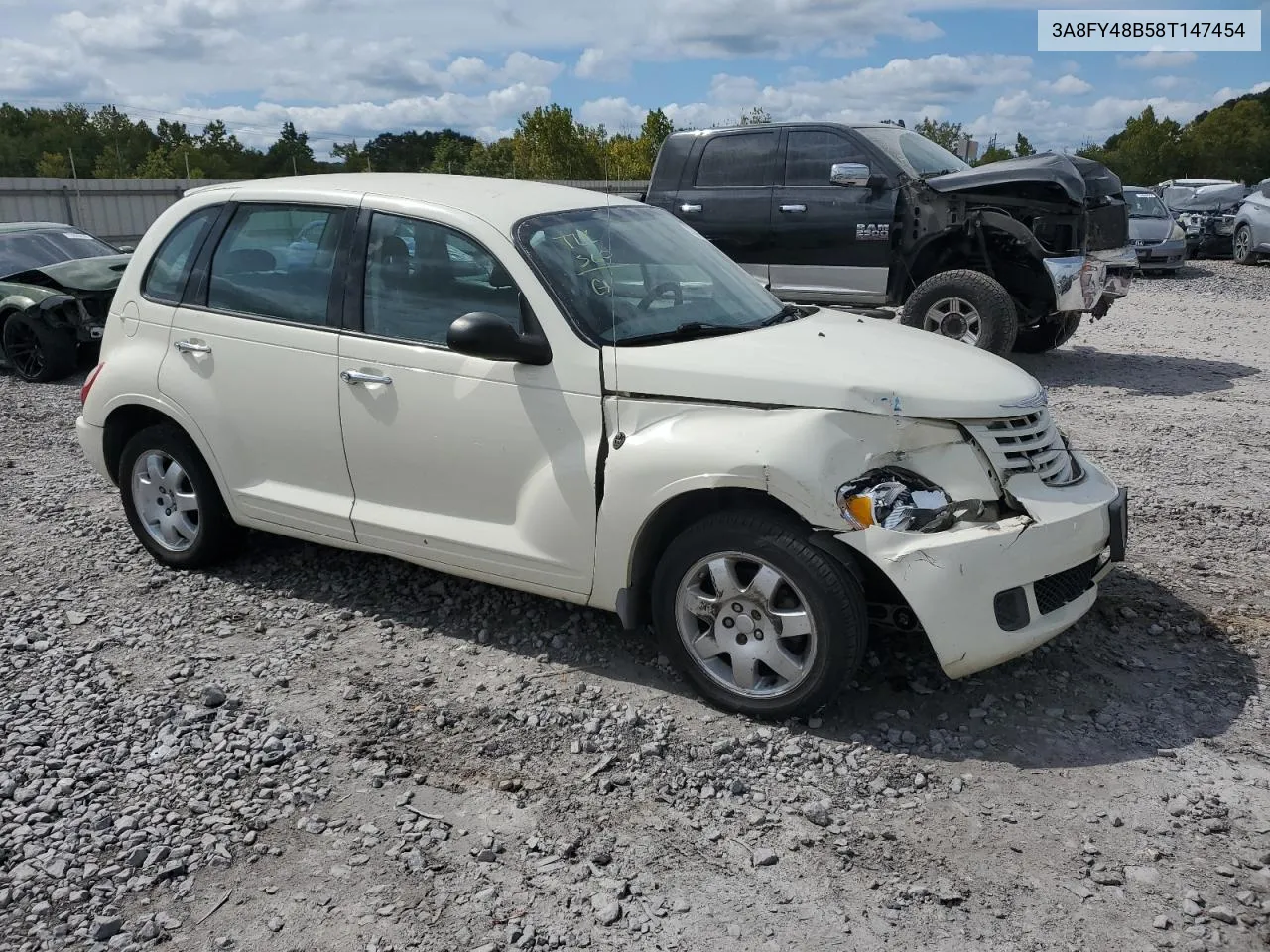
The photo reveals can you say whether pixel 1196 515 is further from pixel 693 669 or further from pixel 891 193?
pixel 891 193

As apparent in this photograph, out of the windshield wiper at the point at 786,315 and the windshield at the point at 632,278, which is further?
the windshield wiper at the point at 786,315

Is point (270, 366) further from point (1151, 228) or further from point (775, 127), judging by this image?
point (1151, 228)

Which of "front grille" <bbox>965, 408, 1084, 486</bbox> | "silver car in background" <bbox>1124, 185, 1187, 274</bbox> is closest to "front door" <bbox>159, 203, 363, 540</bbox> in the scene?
"front grille" <bbox>965, 408, 1084, 486</bbox>

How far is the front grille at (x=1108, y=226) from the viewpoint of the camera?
987 cm

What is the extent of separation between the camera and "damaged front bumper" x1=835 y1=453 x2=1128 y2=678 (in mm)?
3617

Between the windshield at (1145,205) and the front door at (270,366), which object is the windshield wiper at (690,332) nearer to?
the front door at (270,366)

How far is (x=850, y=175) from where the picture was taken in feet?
31.0

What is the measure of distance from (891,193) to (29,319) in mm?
8407

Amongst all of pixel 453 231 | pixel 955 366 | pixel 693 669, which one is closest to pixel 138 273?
pixel 453 231

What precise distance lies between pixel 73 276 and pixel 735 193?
6729 mm

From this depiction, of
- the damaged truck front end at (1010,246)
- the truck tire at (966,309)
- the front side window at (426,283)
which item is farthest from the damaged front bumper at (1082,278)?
the front side window at (426,283)

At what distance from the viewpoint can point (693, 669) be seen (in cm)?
404

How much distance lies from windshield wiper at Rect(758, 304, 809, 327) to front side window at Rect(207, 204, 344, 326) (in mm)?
1855

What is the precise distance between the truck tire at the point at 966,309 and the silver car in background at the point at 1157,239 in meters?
10.8
